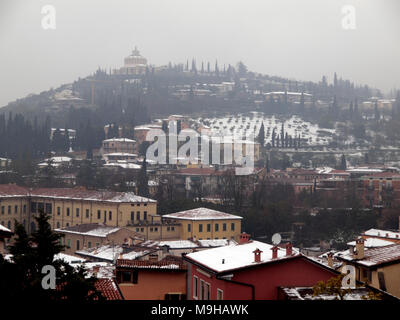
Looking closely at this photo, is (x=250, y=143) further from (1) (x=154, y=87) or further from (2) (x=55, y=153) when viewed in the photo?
(1) (x=154, y=87)

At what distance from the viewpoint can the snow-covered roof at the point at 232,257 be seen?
6412 mm

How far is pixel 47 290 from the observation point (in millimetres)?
4668

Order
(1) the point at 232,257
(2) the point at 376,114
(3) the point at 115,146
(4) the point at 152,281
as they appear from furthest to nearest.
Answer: (2) the point at 376,114
(3) the point at 115,146
(4) the point at 152,281
(1) the point at 232,257

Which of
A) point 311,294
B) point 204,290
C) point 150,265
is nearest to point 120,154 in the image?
point 150,265

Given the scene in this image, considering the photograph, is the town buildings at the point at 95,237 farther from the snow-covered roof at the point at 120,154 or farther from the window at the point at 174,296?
the snow-covered roof at the point at 120,154

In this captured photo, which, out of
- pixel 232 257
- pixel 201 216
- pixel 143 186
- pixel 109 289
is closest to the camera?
pixel 109 289

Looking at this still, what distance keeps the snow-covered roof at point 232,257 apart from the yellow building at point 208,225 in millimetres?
14119

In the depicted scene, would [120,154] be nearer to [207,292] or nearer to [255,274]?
[207,292]

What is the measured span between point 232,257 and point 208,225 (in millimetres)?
15013

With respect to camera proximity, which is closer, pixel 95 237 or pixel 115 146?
pixel 95 237

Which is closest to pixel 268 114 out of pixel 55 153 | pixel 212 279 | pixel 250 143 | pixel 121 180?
pixel 250 143

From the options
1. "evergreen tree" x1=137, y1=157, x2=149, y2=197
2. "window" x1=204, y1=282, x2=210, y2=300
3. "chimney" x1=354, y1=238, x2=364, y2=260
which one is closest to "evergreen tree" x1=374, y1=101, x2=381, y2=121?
"evergreen tree" x1=137, y1=157, x2=149, y2=197

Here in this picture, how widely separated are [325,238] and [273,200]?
6.75m

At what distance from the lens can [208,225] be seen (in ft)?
71.9
